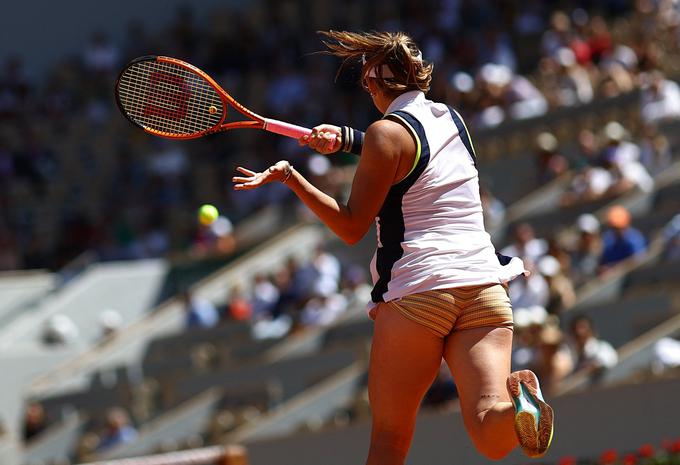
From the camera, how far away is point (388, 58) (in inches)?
205

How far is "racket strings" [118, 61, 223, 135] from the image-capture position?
5.81m

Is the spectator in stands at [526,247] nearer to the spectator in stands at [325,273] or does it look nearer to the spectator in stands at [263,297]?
the spectator in stands at [325,273]

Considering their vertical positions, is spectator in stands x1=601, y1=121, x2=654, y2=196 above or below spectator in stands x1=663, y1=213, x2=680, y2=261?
below

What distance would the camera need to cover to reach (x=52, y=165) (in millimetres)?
20469

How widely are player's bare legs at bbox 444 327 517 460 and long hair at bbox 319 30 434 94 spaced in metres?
0.91

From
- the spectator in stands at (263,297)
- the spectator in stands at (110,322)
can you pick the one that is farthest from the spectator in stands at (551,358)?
the spectator in stands at (110,322)

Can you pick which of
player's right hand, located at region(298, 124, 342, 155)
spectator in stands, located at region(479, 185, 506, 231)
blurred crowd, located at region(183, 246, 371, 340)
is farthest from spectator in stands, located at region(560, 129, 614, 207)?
player's right hand, located at region(298, 124, 342, 155)

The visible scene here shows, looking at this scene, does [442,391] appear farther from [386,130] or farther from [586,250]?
[386,130]

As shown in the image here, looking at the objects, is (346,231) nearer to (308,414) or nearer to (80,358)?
(308,414)

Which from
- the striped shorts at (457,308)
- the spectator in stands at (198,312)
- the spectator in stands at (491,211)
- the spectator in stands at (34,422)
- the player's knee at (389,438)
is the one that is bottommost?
the spectator in stands at (34,422)

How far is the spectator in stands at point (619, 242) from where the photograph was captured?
12.5 m

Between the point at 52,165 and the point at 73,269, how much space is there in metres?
2.98

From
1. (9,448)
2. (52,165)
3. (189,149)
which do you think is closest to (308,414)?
(9,448)

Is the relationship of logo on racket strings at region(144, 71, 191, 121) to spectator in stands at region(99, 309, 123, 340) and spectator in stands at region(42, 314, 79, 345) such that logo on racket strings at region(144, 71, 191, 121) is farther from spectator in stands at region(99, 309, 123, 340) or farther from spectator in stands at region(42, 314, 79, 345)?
spectator in stands at region(42, 314, 79, 345)
